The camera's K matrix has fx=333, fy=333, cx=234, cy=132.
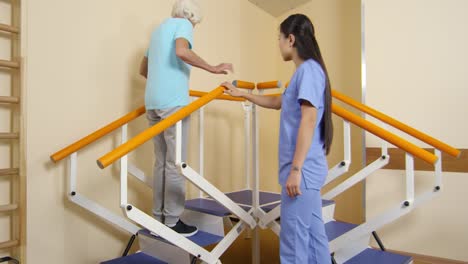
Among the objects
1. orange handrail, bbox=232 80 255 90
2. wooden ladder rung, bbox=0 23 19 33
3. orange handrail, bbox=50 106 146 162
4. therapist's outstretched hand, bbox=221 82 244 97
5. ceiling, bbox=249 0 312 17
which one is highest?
ceiling, bbox=249 0 312 17

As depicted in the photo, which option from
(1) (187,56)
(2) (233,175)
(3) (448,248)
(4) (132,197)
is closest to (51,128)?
(4) (132,197)

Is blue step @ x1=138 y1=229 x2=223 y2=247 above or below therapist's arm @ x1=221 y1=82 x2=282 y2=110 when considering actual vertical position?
below

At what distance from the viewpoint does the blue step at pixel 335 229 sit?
5.80ft

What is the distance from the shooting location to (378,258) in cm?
169

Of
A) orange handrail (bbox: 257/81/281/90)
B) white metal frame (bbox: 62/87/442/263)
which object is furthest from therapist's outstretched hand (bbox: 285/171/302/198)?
orange handrail (bbox: 257/81/281/90)

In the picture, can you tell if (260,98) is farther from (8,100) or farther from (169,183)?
(8,100)

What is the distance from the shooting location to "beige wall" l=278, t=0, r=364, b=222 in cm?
298

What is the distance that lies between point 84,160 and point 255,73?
6.70 feet

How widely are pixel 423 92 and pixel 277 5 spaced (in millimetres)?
1886

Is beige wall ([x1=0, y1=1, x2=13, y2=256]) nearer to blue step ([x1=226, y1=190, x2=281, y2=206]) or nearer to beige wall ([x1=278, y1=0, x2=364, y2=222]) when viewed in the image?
blue step ([x1=226, y1=190, x2=281, y2=206])

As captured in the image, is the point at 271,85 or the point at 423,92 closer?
the point at 271,85

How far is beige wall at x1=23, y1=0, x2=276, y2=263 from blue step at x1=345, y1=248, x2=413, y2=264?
4.42 feet

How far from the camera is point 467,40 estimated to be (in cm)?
211

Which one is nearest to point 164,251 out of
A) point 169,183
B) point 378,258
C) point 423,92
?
point 169,183
